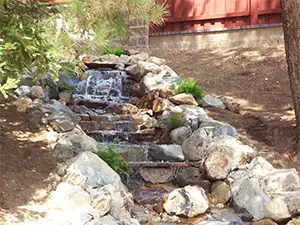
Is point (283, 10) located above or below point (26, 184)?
above

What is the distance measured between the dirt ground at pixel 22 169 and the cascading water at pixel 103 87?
3.02 m

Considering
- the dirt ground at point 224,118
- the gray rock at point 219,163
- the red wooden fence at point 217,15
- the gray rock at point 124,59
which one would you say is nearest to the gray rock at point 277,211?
the gray rock at point 219,163

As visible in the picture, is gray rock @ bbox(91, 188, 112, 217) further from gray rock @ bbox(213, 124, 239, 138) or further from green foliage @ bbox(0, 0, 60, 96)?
gray rock @ bbox(213, 124, 239, 138)

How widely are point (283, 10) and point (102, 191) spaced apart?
3723 millimetres

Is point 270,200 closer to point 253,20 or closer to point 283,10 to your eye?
point 283,10

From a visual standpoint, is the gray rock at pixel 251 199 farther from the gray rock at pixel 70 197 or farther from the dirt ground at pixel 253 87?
the gray rock at pixel 70 197

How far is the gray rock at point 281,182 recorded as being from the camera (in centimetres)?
551

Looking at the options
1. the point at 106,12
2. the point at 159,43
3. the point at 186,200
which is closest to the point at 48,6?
the point at 106,12

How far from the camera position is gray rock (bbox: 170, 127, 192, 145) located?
277 inches

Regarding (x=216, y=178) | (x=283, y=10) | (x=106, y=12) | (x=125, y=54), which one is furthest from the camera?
(x=125, y=54)

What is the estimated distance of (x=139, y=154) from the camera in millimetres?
6723

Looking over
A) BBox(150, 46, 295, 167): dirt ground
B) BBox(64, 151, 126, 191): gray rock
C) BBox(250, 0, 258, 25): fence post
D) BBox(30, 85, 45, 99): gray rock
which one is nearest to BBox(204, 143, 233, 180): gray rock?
BBox(150, 46, 295, 167): dirt ground

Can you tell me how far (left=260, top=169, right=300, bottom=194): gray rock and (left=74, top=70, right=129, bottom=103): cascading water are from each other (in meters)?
3.86

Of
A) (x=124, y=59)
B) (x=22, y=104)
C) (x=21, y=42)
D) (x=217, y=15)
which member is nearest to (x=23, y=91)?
(x=22, y=104)
